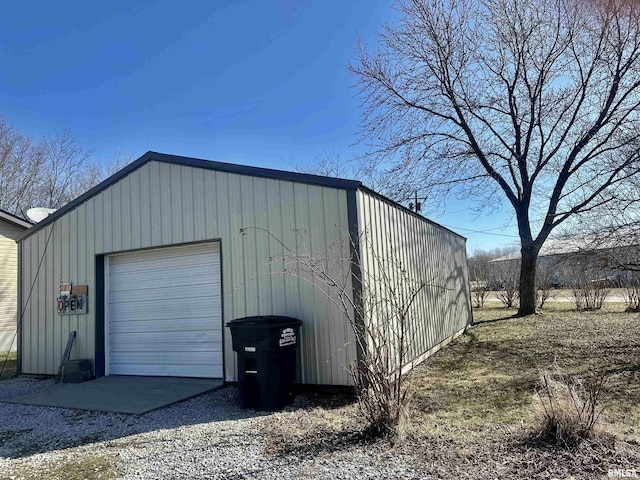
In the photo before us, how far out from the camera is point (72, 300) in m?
7.86

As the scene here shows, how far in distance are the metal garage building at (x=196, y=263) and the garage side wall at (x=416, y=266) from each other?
0.16 feet

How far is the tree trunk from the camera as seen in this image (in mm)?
14578

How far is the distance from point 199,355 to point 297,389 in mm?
2014

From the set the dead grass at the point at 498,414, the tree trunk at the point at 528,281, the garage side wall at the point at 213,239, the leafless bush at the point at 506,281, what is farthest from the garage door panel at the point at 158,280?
the leafless bush at the point at 506,281

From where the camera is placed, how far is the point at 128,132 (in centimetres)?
1669

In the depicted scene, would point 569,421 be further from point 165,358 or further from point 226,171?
point 165,358

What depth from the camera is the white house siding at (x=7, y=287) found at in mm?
12117

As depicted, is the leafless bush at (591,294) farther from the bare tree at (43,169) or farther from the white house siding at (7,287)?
the bare tree at (43,169)

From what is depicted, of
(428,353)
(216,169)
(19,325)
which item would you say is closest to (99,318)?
(19,325)

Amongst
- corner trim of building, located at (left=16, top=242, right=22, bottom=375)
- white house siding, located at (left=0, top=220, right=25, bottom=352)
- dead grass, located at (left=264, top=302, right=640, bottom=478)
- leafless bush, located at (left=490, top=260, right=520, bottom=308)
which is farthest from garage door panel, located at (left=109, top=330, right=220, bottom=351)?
leafless bush, located at (left=490, top=260, right=520, bottom=308)

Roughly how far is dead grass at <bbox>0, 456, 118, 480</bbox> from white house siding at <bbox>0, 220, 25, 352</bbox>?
10.4 m

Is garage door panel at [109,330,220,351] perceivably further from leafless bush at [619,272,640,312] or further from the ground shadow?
leafless bush at [619,272,640,312]

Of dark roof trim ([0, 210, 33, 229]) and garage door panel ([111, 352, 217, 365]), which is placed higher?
dark roof trim ([0, 210, 33, 229])

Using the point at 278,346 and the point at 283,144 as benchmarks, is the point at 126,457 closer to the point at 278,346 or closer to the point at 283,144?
the point at 278,346
